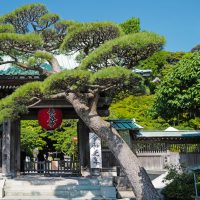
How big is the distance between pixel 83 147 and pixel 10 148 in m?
3.06

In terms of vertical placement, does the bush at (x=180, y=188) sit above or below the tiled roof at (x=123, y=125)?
below

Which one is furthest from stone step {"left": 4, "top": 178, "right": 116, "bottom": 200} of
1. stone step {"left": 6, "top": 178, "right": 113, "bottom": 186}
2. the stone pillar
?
the stone pillar

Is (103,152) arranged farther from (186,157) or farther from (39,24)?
(186,157)

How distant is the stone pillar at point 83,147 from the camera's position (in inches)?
567

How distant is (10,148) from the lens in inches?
542

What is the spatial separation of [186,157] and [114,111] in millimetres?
14046

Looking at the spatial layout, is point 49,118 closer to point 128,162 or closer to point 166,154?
point 128,162

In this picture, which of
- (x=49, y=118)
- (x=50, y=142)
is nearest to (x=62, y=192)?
(x=49, y=118)

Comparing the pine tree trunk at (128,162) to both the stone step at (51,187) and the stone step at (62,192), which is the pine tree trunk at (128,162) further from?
the stone step at (51,187)

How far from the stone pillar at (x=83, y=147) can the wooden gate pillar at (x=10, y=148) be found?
8.73 feet

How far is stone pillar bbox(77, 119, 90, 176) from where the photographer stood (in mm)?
14414

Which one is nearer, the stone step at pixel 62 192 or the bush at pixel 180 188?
the bush at pixel 180 188

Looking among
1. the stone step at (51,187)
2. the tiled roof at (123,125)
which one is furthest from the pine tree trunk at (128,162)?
the tiled roof at (123,125)

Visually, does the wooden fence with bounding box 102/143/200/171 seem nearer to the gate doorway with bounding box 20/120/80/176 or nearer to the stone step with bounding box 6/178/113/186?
the gate doorway with bounding box 20/120/80/176
